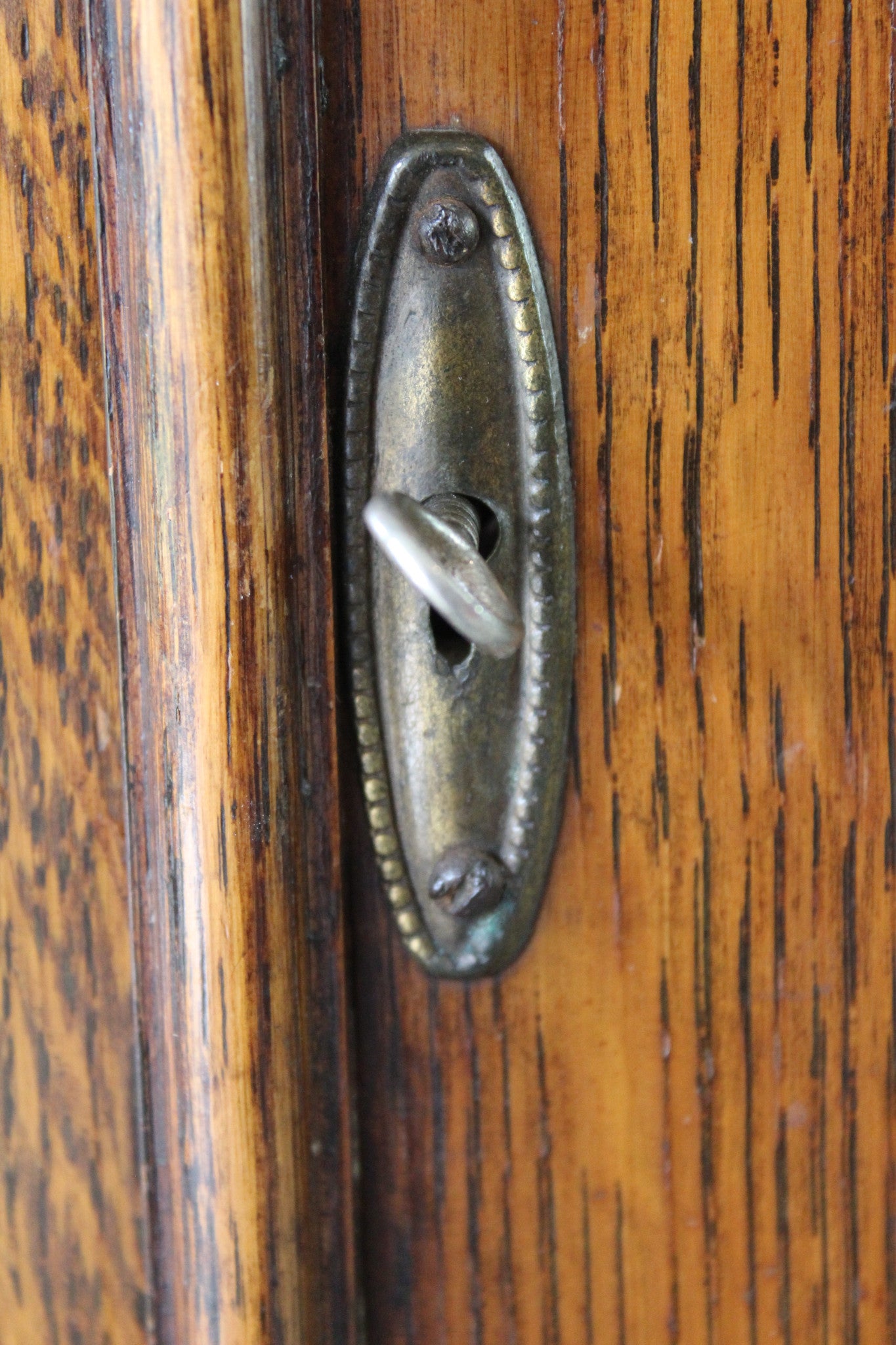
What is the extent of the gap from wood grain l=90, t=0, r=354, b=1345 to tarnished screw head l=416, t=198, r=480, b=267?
3 cm

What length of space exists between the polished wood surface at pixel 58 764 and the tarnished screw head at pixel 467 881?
0.10 metres

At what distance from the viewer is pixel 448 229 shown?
1.01 feet

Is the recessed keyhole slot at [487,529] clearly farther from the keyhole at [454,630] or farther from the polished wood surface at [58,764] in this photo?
the polished wood surface at [58,764]

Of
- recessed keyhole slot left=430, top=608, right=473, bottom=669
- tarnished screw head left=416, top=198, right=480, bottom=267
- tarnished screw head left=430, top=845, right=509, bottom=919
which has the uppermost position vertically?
tarnished screw head left=416, top=198, right=480, bottom=267

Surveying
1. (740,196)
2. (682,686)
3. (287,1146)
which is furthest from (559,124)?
(287,1146)

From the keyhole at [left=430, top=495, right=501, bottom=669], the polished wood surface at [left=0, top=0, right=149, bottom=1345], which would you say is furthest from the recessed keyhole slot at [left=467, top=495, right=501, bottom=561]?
the polished wood surface at [left=0, top=0, right=149, bottom=1345]

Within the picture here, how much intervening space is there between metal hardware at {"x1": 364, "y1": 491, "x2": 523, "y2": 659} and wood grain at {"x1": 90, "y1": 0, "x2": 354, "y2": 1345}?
5 cm

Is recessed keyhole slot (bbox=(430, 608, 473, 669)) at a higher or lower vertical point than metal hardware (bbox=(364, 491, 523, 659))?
lower

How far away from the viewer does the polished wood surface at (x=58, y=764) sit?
12.5 inches

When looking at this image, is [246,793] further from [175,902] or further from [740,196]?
[740,196]

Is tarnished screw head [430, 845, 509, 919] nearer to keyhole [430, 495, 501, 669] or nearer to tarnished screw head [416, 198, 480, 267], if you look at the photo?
keyhole [430, 495, 501, 669]

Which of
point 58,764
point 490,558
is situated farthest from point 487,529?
point 58,764

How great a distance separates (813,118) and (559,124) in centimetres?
7

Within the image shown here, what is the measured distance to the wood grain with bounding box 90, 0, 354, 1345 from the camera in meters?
0.28
